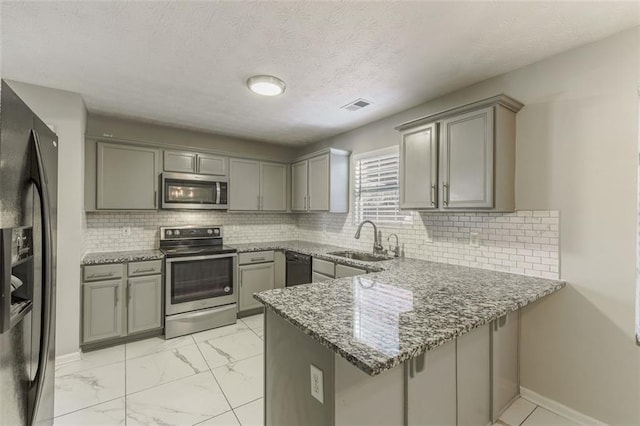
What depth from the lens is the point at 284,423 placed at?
1.49 metres

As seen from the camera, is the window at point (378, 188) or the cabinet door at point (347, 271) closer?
the cabinet door at point (347, 271)

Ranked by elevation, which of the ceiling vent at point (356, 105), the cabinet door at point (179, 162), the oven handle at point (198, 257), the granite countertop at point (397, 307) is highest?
the ceiling vent at point (356, 105)

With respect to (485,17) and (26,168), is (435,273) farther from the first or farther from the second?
(26,168)

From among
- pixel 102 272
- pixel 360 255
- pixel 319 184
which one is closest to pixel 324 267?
pixel 360 255

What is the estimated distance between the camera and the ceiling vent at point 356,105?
2.96 meters

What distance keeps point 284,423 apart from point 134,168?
322 centimetres

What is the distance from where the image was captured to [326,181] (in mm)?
3920

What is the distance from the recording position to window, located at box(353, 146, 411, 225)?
11.1ft

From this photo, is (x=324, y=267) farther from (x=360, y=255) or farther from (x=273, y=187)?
(x=273, y=187)

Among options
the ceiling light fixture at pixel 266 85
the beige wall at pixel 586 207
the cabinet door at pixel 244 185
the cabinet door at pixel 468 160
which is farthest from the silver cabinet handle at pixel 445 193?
the cabinet door at pixel 244 185

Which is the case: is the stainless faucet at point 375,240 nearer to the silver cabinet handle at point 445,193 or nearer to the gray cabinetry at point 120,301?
the silver cabinet handle at point 445,193

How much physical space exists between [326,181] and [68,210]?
274cm

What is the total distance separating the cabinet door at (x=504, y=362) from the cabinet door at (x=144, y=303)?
325 cm

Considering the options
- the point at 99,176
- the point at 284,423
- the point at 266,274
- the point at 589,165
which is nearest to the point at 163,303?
the point at 266,274
